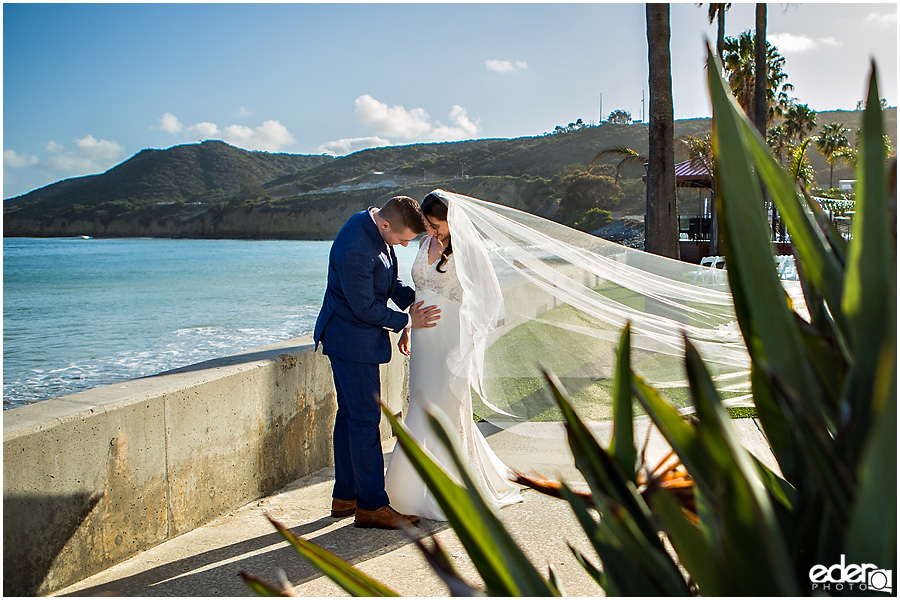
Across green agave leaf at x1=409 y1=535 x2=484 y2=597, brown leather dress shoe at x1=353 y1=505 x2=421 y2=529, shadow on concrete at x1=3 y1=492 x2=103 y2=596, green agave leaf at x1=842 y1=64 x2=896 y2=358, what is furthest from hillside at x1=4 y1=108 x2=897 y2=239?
green agave leaf at x1=409 y1=535 x2=484 y2=597

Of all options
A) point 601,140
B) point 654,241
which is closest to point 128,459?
point 654,241

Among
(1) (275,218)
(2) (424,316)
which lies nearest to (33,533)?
(2) (424,316)

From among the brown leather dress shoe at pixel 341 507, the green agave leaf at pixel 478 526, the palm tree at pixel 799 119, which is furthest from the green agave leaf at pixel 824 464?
the palm tree at pixel 799 119

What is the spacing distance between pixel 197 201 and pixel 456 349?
93921mm

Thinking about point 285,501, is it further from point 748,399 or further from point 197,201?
point 197,201

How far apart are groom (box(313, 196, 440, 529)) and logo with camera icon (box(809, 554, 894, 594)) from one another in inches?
131

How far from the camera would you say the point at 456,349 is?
446 cm

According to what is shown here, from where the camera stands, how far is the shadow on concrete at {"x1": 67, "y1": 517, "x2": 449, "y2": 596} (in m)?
3.20

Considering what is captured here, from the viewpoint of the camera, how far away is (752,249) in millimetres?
921

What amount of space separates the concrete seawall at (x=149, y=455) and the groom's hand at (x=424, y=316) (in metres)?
0.98

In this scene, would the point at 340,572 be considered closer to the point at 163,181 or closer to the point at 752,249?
the point at 752,249

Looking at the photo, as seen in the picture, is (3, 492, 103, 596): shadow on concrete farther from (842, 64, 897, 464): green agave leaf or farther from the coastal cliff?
the coastal cliff

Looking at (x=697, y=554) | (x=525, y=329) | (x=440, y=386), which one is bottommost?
(x=440, y=386)

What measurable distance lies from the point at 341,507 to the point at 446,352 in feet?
3.77
